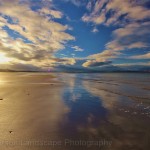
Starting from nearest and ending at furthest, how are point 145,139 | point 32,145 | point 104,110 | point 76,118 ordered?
point 32,145, point 145,139, point 76,118, point 104,110

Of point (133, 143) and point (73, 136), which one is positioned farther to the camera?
point (73, 136)

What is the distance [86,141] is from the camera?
21.2 feet

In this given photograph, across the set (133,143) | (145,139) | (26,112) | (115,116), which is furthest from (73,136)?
(26,112)

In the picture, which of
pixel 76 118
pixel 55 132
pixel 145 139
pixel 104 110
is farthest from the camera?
pixel 104 110

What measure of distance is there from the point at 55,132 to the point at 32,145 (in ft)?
4.39

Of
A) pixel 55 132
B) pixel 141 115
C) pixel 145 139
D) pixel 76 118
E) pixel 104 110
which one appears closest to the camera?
pixel 145 139

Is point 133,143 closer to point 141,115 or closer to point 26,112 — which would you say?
point 141,115

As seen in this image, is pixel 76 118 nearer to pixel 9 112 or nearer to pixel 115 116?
pixel 115 116

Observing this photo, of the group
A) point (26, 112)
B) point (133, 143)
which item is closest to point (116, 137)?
point (133, 143)

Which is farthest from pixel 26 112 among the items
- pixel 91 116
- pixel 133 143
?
pixel 133 143

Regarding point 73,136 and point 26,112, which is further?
point 26,112

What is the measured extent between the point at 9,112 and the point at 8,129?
3.00 m

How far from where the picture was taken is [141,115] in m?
10.2

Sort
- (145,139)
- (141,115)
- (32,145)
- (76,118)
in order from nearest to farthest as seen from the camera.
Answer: (32,145)
(145,139)
(76,118)
(141,115)
